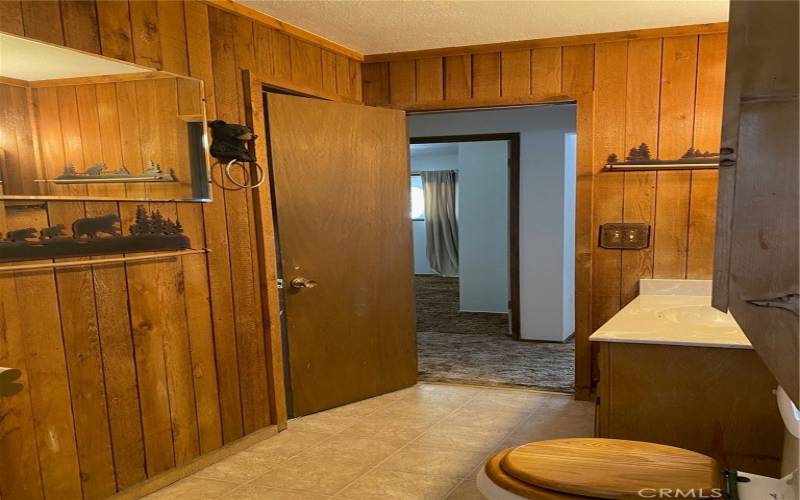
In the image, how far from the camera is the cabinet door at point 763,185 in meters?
0.41

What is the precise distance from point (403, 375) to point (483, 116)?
7.49 feet

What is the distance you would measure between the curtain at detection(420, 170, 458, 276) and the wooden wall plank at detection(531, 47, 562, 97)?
5.57 metres

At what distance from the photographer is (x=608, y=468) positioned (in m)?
1.21

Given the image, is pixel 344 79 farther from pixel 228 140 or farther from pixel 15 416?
pixel 15 416

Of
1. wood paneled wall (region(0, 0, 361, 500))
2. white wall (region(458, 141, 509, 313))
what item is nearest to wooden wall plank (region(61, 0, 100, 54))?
wood paneled wall (region(0, 0, 361, 500))

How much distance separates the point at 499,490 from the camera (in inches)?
47.7

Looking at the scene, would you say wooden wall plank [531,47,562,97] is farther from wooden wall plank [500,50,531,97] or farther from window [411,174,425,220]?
window [411,174,425,220]

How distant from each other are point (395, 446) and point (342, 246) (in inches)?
43.6


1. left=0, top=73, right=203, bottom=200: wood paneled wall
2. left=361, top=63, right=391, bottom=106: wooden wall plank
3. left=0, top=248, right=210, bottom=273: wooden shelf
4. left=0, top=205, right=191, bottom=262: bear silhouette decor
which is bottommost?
left=0, top=248, right=210, bottom=273: wooden shelf

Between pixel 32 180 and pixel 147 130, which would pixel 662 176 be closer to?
pixel 147 130

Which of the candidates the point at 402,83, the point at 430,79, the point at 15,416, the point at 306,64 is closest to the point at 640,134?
the point at 430,79

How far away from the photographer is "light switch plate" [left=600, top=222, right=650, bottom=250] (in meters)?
2.85

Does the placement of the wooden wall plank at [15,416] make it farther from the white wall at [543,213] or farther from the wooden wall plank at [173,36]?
the white wall at [543,213]

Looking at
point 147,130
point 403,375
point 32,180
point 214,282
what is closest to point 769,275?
point 32,180
